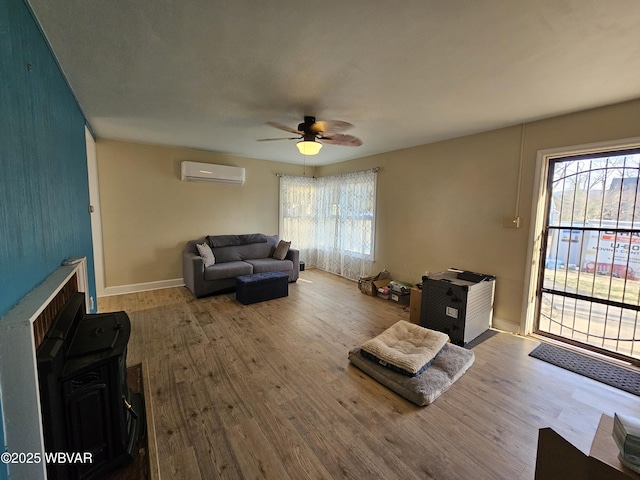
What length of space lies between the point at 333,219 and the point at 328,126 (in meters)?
2.92

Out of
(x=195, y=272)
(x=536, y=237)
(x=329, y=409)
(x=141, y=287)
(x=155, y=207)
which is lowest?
(x=329, y=409)

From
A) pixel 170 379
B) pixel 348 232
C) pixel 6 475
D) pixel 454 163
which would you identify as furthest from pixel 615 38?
pixel 348 232

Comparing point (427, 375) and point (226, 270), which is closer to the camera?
point (427, 375)

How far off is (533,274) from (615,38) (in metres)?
2.27

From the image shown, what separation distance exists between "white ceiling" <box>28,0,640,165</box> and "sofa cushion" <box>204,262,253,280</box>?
221 centimetres

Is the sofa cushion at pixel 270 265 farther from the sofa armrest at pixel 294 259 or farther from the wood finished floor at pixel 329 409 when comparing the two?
the wood finished floor at pixel 329 409

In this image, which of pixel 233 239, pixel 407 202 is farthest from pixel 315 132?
pixel 233 239

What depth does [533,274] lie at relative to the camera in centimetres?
303

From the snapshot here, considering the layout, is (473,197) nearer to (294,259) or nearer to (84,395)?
(294,259)

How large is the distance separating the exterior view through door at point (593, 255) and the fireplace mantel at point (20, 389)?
414 centimetres

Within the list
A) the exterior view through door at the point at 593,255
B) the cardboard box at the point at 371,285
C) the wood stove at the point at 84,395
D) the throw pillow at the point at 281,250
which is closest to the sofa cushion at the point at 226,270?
the throw pillow at the point at 281,250

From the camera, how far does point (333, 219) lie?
18.9 feet

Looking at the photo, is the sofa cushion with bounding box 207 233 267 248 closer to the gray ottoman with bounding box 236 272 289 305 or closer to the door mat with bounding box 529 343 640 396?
the gray ottoman with bounding box 236 272 289 305

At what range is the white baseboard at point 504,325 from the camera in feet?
10.3
